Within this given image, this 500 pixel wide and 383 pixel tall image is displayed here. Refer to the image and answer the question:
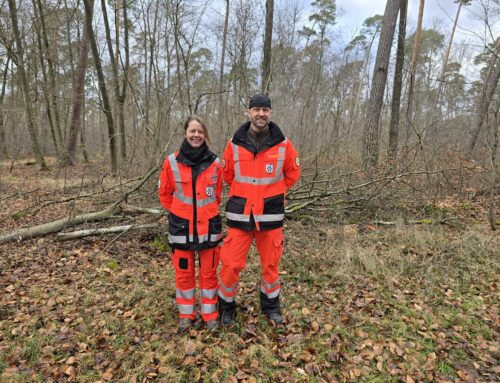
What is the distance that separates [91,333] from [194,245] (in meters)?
1.47

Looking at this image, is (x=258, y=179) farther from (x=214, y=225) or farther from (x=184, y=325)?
(x=184, y=325)

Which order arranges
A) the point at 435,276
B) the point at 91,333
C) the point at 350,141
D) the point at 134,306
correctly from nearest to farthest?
the point at 91,333 < the point at 134,306 < the point at 435,276 < the point at 350,141

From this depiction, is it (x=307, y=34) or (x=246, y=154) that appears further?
(x=307, y=34)

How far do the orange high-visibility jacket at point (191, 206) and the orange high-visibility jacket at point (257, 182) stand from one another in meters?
0.21

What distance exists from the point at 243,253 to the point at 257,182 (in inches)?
28.0

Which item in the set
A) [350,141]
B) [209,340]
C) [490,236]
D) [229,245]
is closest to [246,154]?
[229,245]

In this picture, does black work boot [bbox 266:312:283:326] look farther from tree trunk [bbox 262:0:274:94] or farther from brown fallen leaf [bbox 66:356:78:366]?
tree trunk [bbox 262:0:274:94]

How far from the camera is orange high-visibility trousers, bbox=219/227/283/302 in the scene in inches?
112

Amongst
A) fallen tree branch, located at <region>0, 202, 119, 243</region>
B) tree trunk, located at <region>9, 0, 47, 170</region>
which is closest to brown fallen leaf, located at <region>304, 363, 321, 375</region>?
fallen tree branch, located at <region>0, 202, 119, 243</region>

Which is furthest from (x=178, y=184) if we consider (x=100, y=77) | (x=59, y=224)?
(x=100, y=77)

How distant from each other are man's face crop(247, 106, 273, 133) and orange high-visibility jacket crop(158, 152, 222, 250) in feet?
1.83

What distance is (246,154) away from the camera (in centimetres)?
280

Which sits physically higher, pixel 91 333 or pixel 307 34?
pixel 307 34

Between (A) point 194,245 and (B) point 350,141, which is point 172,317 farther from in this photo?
(B) point 350,141
